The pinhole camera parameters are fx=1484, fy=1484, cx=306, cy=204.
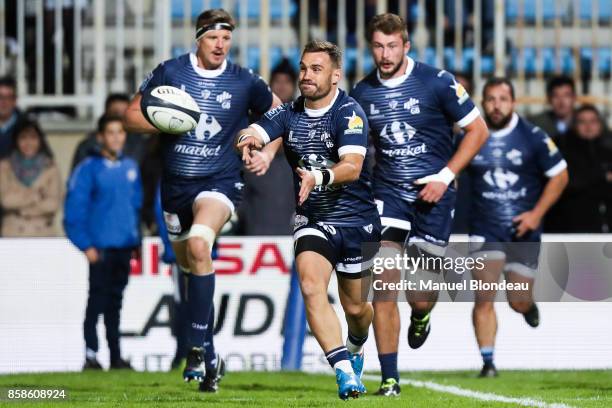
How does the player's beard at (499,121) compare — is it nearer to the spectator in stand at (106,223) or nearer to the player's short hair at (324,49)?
the spectator in stand at (106,223)

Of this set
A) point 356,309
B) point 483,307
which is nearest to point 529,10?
point 483,307

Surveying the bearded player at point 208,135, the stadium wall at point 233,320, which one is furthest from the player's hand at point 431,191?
the stadium wall at point 233,320

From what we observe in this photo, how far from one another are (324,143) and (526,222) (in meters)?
3.92

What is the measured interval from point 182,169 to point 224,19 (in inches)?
44.9

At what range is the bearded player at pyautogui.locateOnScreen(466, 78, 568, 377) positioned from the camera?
12820mm

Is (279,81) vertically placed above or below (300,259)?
above

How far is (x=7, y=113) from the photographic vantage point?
16156 mm

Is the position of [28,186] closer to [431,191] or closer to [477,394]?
[431,191]

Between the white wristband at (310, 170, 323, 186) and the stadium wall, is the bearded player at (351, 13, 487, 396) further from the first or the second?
the stadium wall

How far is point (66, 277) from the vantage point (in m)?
13.7

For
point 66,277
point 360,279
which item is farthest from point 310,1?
point 360,279

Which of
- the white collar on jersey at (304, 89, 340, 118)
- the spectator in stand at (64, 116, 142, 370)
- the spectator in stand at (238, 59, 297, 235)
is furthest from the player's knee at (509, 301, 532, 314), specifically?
the white collar on jersey at (304, 89, 340, 118)

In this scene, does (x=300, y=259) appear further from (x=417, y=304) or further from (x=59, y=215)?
(x=59, y=215)

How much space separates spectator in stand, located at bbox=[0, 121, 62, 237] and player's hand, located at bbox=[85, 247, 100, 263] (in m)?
2.04
